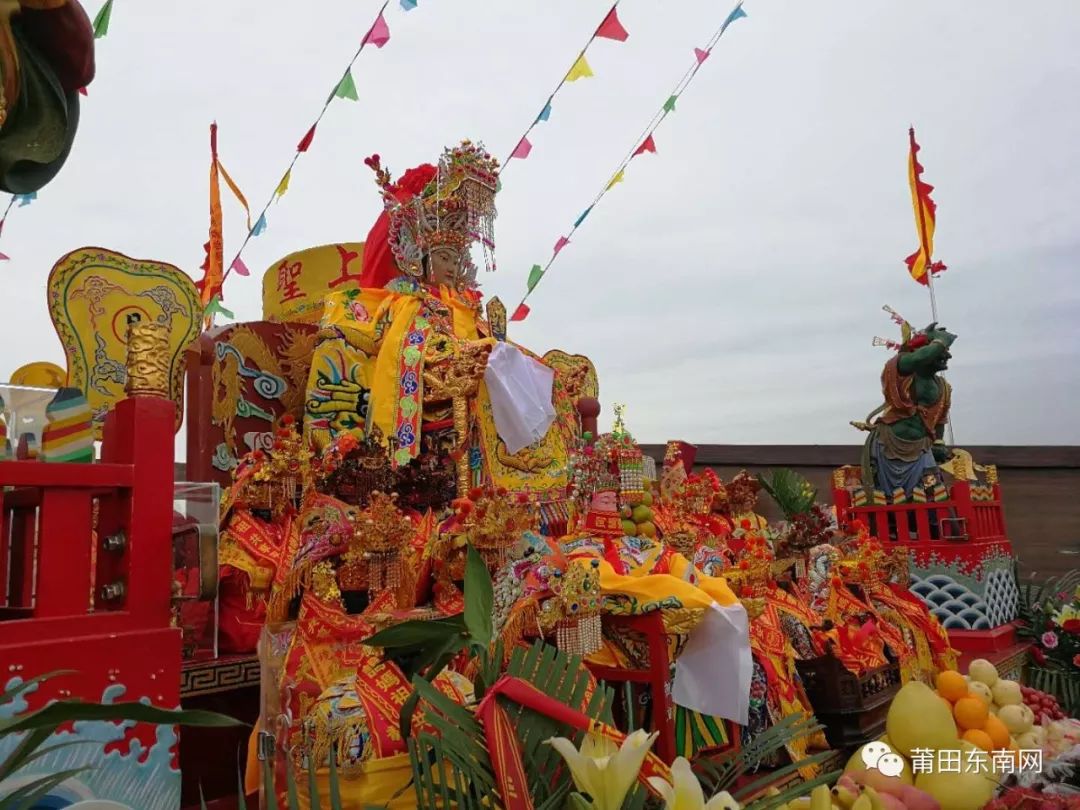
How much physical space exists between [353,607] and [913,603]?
3789 millimetres

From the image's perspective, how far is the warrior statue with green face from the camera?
7605 millimetres

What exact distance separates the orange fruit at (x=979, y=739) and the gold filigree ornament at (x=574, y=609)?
4.51 feet

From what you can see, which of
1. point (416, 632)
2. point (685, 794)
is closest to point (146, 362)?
point (416, 632)

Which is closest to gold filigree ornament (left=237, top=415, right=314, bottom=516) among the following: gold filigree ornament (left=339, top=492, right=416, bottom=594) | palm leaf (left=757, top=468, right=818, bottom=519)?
gold filigree ornament (left=339, top=492, right=416, bottom=594)

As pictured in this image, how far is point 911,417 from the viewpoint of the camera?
7.88 meters

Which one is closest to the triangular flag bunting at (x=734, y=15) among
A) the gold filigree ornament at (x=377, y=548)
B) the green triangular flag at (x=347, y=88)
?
the green triangular flag at (x=347, y=88)

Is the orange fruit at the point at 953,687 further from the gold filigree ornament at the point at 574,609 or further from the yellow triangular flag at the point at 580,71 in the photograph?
the yellow triangular flag at the point at 580,71

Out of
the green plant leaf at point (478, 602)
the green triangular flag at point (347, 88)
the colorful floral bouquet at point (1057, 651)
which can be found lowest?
the colorful floral bouquet at point (1057, 651)

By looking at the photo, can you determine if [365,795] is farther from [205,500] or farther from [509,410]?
[509,410]

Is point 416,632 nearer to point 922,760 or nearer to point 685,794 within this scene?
point 685,794

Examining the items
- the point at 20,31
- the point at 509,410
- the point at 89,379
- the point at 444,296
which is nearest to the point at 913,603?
the point at 509,410

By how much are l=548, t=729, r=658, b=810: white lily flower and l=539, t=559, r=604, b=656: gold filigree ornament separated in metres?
1.56

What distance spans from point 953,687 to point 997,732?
0.65 ft

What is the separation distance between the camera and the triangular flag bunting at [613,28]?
5352mm
